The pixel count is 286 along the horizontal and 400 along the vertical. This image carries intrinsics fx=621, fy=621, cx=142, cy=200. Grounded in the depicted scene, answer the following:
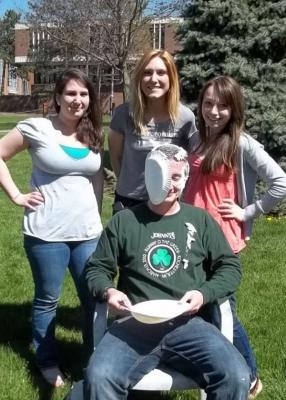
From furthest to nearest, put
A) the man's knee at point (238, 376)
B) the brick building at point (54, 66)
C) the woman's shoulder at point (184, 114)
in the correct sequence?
the brick building at point (54, 66) < the woman's shoulder at point (184, 114) < the man's knee at point (238, 376)

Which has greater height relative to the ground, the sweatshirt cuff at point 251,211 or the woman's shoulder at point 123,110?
the woman's shoulder at point 123,110

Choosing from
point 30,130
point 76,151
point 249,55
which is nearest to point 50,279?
point 76,151

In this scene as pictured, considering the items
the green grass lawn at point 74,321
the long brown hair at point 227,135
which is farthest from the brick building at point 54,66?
the long brown hair at point 227,135

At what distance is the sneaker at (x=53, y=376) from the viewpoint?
3.68 metres

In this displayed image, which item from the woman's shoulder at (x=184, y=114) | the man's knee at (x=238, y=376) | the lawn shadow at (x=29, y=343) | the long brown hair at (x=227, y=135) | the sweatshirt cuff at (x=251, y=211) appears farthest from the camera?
the lawn shadow at (x=29, y=343)

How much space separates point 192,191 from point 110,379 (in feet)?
3.77

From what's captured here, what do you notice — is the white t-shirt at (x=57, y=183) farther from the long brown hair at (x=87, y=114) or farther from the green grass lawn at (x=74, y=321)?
the green grass lawn at (x=74, y=321)

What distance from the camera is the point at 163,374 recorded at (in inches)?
110

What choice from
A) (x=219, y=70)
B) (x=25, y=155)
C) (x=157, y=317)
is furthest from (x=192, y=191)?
(x=25, y=155)

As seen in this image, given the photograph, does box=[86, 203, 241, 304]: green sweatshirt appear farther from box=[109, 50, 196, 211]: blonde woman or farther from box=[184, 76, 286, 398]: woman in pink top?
box=[109, 50, 196, 211]: blonde woman

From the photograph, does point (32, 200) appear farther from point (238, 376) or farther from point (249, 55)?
point (249, 55)

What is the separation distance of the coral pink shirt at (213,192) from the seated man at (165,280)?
0.25m

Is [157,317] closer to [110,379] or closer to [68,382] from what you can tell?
[110,379]

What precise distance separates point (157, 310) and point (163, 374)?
1.05 feet
